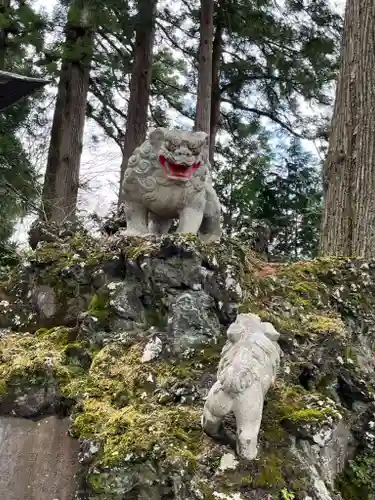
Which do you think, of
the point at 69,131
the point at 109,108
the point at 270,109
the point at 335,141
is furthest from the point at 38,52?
the point at 335,141

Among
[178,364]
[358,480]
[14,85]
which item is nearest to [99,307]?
[178,364]

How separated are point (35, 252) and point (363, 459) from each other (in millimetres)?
1852

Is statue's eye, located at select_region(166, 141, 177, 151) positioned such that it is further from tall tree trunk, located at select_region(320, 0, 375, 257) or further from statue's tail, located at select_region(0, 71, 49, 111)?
tall tree trunk, located at select_region(320, 0, 375, 257)

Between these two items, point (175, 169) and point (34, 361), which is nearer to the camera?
point (34, 361)

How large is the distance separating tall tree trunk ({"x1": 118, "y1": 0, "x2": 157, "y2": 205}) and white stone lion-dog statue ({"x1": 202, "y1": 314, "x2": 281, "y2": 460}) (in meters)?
4.84

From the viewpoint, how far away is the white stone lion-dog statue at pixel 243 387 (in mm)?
1783

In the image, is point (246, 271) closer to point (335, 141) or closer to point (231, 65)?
point (335, 141)

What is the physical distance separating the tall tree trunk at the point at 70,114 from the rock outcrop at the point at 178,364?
3638 mm

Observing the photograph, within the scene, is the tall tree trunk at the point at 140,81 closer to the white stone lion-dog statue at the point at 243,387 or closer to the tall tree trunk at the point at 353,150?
the tall tree trunk at the point at 353,150

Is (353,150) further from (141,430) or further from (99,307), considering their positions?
(141,430)

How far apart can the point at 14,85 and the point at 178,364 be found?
2437 mm

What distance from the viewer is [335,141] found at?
192 inches

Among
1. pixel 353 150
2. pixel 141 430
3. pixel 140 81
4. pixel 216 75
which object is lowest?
pixel 141 430

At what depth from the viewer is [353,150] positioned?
4.71m
